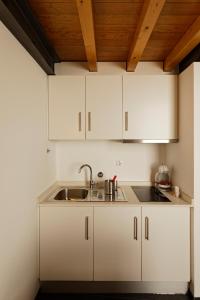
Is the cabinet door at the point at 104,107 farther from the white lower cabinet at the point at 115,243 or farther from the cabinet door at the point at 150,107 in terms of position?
the white lower cabinet at the point at 115,243

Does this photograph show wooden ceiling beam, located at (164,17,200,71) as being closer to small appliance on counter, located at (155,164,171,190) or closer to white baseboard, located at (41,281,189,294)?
small appliance on counter, located at (155,164,171,190)

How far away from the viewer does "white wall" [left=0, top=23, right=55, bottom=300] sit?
4.25 ft

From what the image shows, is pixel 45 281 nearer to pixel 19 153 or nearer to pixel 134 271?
pixel 134 271

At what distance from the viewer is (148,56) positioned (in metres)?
2.33

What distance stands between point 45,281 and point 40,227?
21.4 inches

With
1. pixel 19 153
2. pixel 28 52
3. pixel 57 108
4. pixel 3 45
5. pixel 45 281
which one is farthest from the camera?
pixel 57 108

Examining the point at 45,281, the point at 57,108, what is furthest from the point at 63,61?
the point at 45,281

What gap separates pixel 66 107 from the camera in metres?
2.32

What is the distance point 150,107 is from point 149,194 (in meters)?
0.97

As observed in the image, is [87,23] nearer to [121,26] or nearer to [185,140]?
[121,26]

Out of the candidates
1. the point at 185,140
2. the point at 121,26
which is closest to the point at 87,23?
the point at 121,26

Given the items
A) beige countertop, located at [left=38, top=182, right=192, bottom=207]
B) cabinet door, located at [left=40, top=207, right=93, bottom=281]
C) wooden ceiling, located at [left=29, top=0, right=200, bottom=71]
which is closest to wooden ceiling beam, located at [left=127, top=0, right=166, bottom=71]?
wooden ceiling, located at [left=29, top=0, right=200, bottom=71]

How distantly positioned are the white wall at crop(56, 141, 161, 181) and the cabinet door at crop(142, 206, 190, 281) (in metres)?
0.80

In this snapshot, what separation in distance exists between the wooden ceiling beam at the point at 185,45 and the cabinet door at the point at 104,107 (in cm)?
56
